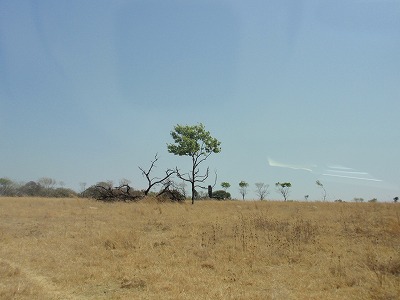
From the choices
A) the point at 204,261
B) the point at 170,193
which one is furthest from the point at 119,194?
the point at 204,261

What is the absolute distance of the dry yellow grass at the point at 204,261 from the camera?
25.1ft

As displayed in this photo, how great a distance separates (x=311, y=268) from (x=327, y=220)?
8.81 m

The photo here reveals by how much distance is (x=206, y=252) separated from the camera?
11234 mm

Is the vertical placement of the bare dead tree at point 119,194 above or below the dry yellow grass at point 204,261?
above

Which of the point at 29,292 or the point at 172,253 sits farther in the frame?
the point at 172,253

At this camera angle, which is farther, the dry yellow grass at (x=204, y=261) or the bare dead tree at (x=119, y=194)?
the bare dead tree at (x=119, y=194)

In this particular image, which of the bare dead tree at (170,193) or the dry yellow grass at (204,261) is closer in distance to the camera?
the dry yellow grass at (204,261)

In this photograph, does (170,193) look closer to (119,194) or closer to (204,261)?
(119,194)

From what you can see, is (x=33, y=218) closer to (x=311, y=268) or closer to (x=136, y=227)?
(x=136, y=227)

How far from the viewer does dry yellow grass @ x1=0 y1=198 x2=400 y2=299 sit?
25.1 ft

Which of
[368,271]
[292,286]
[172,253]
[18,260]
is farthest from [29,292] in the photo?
[368,271]

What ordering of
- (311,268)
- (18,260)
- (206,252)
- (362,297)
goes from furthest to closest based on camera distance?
(206,252)
(18,260)
(311,268)
(362,297)

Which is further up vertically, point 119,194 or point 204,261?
point 119,194

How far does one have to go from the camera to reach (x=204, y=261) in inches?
403
